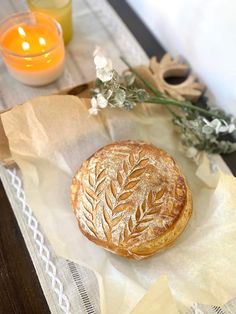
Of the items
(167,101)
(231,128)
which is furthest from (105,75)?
(231,128)

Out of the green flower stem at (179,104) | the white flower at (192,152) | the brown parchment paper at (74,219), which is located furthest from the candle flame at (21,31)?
the white flower at (192,152)

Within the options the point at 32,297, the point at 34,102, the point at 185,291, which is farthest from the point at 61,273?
the point at 34,102

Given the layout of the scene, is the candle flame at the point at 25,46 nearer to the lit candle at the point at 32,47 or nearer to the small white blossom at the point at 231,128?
the lit candle at the point at 32,47

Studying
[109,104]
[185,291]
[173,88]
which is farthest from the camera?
[173,88]

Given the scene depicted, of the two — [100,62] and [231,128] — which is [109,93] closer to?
[100,62]

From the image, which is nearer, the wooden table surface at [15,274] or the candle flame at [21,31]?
the wooden table surface at [15,274]

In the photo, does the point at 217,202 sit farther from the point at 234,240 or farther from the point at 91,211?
the point at 91,211

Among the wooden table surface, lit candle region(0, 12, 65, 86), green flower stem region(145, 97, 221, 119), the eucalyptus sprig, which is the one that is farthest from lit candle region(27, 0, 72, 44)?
the wooden table surface
